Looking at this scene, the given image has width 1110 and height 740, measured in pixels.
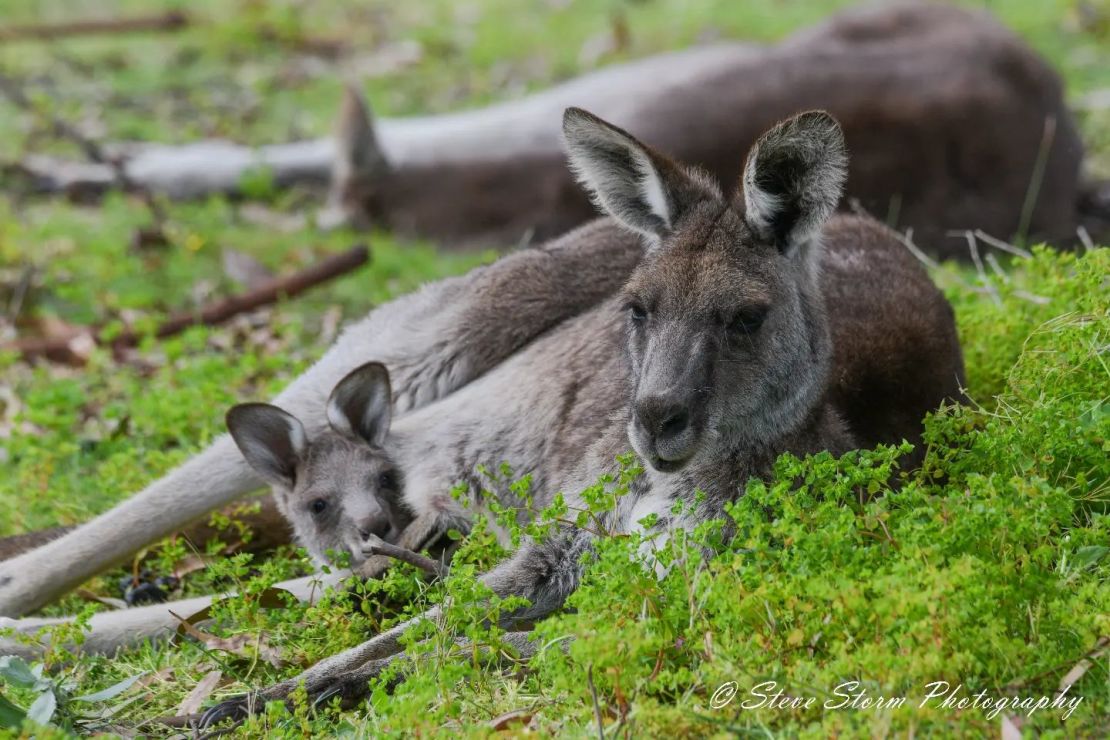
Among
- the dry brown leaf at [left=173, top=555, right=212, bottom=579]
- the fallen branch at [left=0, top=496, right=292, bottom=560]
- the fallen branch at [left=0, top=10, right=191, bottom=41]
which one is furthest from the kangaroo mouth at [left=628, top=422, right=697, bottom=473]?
the fallen branch at [left=0, top=10, right=191, bottom=41]

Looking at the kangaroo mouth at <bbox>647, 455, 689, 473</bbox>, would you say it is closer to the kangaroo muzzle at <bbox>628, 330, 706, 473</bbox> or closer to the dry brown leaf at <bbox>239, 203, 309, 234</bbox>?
the kangaroo muzzle at <bbox>628, 330, 706, 473</bbox>

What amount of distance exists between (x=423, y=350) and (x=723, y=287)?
1488mm

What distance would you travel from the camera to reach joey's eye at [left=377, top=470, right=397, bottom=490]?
158 inches

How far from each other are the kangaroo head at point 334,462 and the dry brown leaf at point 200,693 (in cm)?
61

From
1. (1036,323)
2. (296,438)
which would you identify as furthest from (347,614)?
(1036,323)

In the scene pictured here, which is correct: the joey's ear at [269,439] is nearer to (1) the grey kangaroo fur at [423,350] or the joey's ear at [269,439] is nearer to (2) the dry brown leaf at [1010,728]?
(1) the grey kangaroo fur at [423,350]

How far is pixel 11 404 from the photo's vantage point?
551 centimetres

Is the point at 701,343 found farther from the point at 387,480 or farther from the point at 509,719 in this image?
the point at 387,480

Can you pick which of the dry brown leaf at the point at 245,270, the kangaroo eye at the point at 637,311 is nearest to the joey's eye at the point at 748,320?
the kangaroo eye at the point at 637,311

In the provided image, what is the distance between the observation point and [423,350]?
433cm

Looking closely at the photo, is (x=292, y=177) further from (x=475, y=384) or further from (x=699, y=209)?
(x=699, y=209)

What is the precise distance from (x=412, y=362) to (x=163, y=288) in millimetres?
2799

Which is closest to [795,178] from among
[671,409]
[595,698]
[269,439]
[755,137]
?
[671,409]

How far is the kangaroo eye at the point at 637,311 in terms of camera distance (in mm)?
3234
